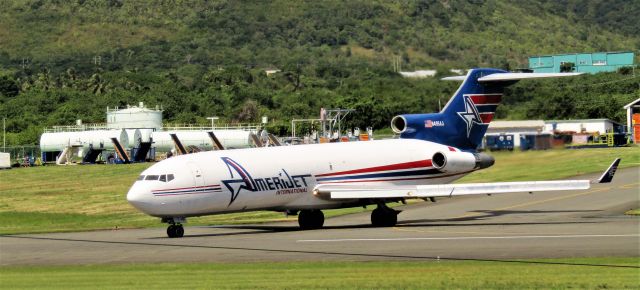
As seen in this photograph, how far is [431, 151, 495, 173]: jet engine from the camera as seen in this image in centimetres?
4731

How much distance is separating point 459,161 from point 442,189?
4.43 meters

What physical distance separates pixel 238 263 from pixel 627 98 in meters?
91.3

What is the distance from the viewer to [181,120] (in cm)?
14700

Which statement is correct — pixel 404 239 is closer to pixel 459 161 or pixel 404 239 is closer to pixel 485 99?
pixel 459 161

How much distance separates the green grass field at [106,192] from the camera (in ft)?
171

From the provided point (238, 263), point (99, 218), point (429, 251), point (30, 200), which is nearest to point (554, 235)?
point (429, 251)

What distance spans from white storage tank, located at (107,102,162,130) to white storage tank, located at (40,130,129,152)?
5058 millimetres

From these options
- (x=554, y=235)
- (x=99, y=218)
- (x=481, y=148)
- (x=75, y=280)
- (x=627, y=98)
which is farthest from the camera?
(x=627, y=98)

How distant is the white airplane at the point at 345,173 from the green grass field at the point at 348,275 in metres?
9.54

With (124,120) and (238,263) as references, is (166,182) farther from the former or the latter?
(124,120)

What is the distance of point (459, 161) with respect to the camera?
47.8m

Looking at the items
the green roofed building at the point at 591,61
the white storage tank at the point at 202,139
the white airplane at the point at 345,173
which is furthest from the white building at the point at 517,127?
the green roofed building at the point at 591,61

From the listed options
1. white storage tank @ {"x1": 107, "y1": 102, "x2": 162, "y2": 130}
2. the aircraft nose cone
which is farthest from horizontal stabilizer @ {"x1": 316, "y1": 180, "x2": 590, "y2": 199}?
white storage tank @ {"x1": 107, "y1": 102, "x2": 162, "y2": 130}

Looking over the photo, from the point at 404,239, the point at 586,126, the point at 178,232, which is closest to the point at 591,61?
the point at 586,126
